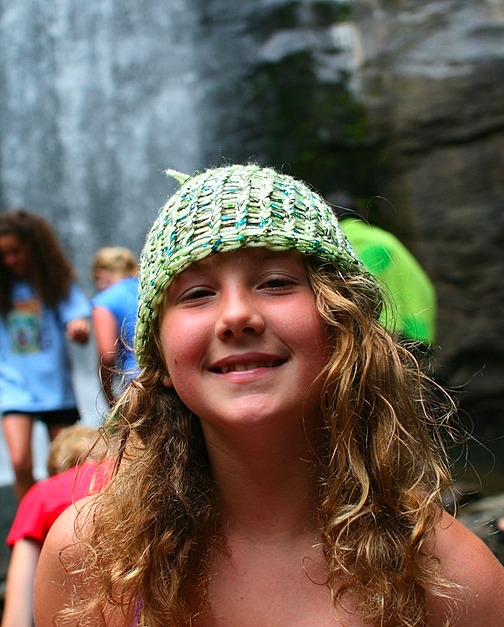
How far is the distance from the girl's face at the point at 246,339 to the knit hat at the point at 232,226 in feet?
0.12

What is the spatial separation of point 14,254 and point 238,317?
372 centimetres

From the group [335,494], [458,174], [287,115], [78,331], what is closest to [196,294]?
[335,494]

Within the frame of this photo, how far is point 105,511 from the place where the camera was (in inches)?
76.7

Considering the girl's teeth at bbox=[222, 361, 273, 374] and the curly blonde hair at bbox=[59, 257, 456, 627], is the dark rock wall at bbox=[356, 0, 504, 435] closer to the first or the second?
the curly blonde hair at bbox=[59, 257, 456, 627]

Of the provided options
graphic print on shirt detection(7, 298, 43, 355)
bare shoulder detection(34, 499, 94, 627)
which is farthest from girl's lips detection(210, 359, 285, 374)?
graphic print on shirt detection(7, 298, 43, 355)

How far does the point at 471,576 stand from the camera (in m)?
1.81

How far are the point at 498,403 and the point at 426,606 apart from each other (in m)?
8.41

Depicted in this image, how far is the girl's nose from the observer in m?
1.77

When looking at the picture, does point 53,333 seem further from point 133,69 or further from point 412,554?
point 133,69

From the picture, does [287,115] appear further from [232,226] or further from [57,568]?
[57,568]

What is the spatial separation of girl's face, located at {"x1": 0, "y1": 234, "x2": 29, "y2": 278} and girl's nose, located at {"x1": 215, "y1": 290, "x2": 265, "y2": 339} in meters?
3.64

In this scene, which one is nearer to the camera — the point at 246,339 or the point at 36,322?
the point at 246,339

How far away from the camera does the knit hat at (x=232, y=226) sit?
1.83 metres

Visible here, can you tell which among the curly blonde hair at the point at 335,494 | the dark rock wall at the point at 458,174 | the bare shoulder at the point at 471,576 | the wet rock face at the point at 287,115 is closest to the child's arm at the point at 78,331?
the curly blonde hair at the point at 335,494
